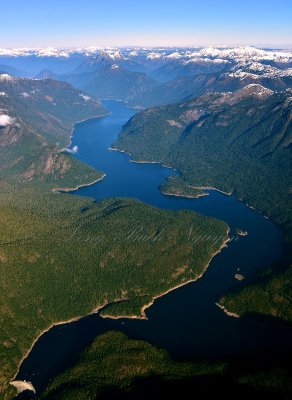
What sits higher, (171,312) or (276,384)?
(276,384)

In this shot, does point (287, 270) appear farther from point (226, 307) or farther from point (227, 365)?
point (227, 365)

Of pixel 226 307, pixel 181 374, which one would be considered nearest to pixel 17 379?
pixel 181 374

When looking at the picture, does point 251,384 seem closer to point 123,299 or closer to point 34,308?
point 123,299

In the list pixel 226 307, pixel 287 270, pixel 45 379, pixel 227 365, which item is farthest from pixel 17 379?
pixel 287 270

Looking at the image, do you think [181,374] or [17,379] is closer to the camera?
[181,374]

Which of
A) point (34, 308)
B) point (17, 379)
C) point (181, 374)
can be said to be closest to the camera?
point (181, 374)

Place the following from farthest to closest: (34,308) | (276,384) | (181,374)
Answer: (34,308) → (181,374) → (276,384)

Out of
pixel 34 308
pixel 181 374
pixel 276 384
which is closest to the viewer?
pixel 276 384

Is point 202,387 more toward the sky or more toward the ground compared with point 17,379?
more toward the sky

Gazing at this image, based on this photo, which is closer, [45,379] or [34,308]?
[45,379]
